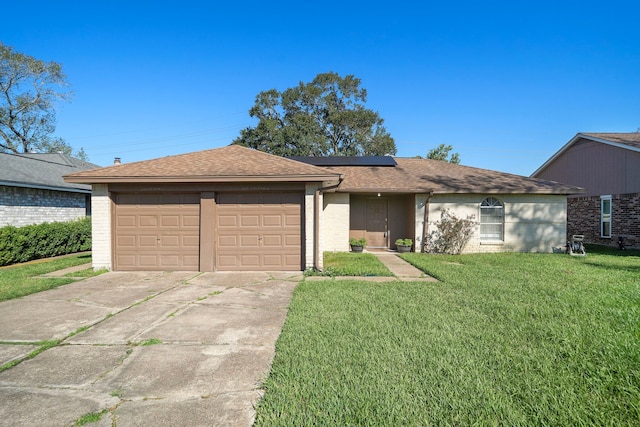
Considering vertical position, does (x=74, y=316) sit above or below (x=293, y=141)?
below

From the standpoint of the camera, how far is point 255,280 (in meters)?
7.83

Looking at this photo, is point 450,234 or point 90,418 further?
point 450,234

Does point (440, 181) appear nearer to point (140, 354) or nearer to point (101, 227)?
point (101, 227)

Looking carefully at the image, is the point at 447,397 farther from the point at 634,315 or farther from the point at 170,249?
the point at 170,249

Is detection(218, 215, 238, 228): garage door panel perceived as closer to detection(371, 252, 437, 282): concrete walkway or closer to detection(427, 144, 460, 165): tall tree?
detection(371, 252, 437, 282): concrete walkway

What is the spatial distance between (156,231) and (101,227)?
1466 millimetres

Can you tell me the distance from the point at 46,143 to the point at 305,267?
1424 inches

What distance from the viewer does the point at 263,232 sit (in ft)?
29.6

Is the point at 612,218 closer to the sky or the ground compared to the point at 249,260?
closer to the sky

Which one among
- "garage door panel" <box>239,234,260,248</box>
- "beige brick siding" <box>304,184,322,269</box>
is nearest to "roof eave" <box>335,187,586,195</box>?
"beige brick siding" <box>304,184,322,269</box>

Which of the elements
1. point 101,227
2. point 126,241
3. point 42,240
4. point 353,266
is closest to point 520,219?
point 353,266

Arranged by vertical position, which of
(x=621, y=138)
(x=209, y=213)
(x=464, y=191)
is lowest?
(x=209, y=213)

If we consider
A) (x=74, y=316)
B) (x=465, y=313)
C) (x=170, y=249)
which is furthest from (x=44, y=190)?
(x=465, y=313)

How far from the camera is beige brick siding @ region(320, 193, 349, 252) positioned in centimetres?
1303
